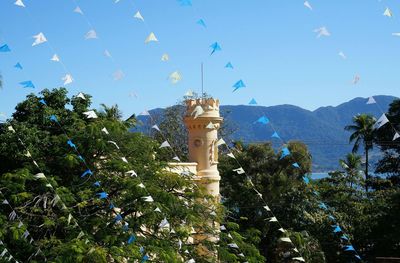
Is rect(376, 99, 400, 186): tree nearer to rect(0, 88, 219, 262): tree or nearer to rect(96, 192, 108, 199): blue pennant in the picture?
rect(0, 88, 219, 262): tree

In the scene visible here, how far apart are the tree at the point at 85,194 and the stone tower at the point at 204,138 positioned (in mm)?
4722

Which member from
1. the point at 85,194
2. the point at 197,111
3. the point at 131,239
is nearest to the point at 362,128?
the point at 197,111

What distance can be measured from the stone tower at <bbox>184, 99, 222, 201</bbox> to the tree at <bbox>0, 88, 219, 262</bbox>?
4722 millimetres

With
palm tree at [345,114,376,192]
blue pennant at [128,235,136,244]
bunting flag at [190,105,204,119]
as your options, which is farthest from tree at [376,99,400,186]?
blue pennant at [128,235,136,244]

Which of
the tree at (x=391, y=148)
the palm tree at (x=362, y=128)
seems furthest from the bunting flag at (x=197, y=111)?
the palm tree at (x=362, y=128)

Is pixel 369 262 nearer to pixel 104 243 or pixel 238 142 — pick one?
pixel 238 142

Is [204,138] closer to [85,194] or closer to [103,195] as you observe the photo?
[85,194]

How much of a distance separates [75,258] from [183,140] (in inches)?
1039

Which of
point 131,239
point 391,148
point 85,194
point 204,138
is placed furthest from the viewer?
point 391,148

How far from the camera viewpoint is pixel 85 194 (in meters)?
13.8

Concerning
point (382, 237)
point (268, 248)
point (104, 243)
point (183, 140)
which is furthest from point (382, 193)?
point (104, 243)

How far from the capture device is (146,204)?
1386cm

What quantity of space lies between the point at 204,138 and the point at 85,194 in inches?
320

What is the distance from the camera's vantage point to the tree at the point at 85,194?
494 inches
